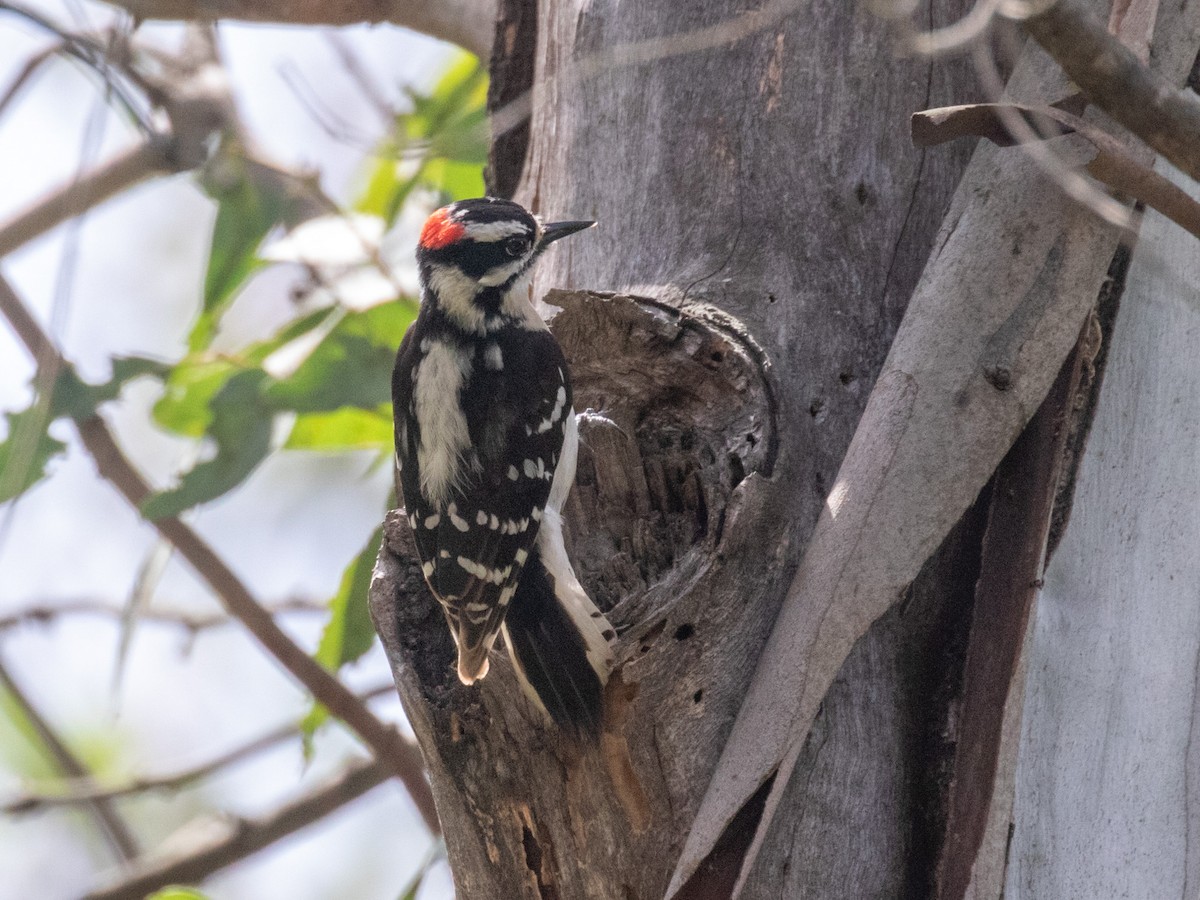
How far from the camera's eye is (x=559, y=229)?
2.61 m

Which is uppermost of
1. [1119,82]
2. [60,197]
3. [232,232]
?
[60,197]

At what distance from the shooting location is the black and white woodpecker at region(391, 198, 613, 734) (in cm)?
213

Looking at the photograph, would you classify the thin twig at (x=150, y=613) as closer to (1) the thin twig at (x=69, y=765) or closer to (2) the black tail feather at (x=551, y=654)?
(1) the thin twig at (x=69, y=765)

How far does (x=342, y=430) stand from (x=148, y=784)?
50.3 inches

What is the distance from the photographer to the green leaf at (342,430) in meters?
3.58

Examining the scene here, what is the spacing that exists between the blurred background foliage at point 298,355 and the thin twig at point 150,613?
83 millimetres

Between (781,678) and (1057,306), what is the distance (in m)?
0.76

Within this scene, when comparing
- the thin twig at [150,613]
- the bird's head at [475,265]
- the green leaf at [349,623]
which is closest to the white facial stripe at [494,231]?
the bird's head at [475,265]

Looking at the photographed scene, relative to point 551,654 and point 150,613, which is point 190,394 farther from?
point 551,654

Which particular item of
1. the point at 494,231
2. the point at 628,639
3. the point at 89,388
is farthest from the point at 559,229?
the point at 89,388

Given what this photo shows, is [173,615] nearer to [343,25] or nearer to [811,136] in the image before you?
[343,25]

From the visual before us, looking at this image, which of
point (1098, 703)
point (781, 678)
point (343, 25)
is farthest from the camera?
point (343, 25)

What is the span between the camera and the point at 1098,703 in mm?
1991

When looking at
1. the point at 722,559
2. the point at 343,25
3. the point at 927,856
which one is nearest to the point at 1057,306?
the point at 722,559
